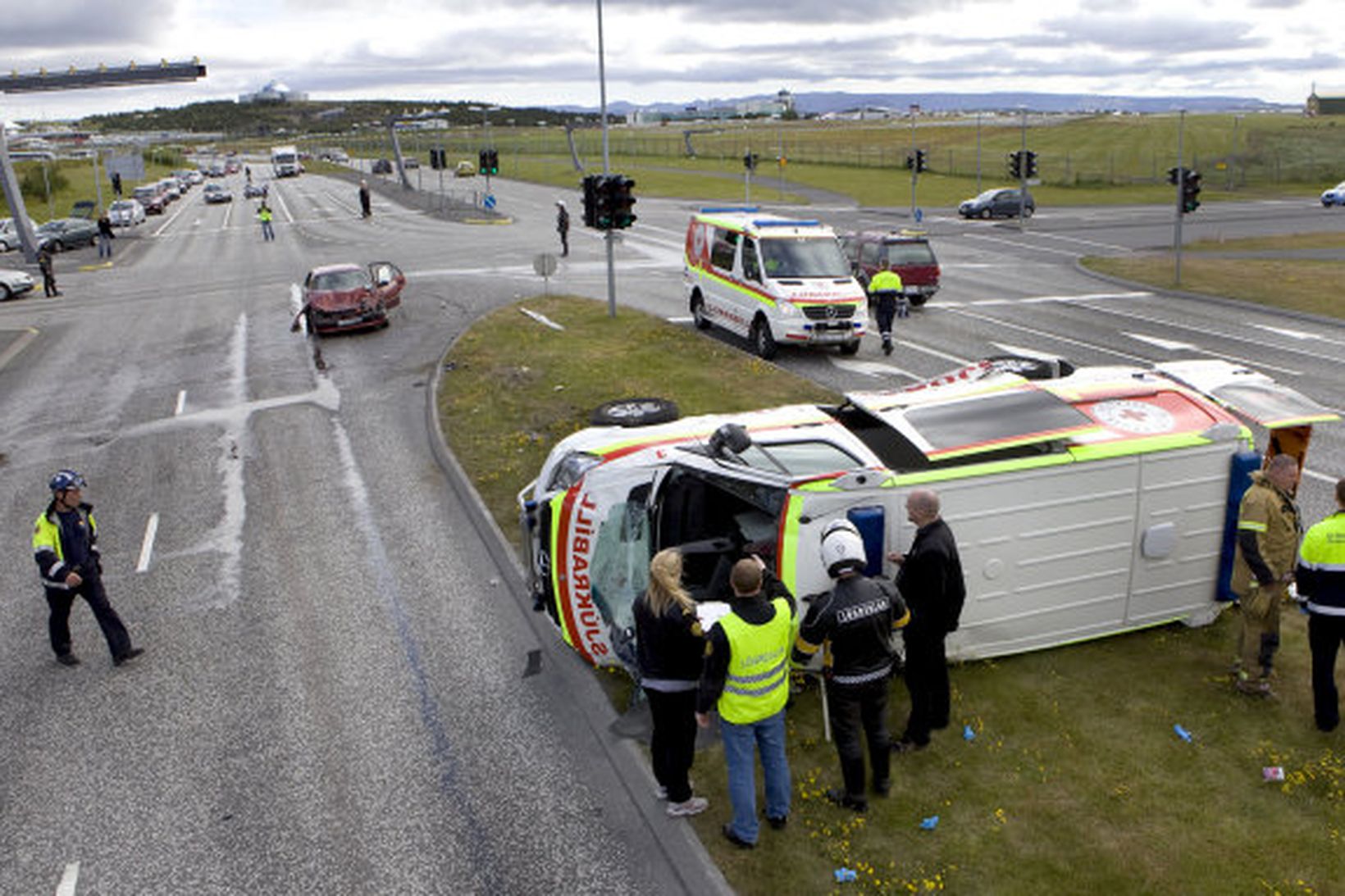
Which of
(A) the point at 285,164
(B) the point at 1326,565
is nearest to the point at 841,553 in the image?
(B) the point at 1326,565

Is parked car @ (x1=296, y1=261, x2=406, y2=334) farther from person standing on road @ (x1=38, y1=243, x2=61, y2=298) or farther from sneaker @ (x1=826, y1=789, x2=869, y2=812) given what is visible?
sneaker @ (x1=826, y1=789, x2=869, y2=812)

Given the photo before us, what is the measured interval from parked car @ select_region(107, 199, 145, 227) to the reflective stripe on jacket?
5911 cm

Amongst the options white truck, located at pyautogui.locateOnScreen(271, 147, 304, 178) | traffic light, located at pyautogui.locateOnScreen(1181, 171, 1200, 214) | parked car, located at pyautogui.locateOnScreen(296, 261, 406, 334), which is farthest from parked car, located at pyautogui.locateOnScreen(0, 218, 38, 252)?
white truck, located at pyautogui.locateOnScreen(271, 147, 304, 178)

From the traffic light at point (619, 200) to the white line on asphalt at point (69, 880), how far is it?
17.6 meters

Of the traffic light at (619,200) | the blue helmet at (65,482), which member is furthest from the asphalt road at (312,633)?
the traffic light at (619,200)

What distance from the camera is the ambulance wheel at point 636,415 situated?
37.2 ft

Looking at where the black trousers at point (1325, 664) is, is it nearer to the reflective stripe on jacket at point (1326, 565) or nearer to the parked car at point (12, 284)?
the reflective stripe on jacket at point (1326, 565)

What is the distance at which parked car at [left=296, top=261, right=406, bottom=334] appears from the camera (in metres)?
Result: 22.9

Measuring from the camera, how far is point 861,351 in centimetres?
2081

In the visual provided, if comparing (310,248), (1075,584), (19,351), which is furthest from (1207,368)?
(310,248)

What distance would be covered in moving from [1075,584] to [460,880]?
189 inches

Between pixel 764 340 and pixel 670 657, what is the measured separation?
14.4m

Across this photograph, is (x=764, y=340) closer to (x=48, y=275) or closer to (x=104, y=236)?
(x=48, y=275)

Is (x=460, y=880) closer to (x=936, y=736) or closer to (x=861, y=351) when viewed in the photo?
(x=936, y=736)
